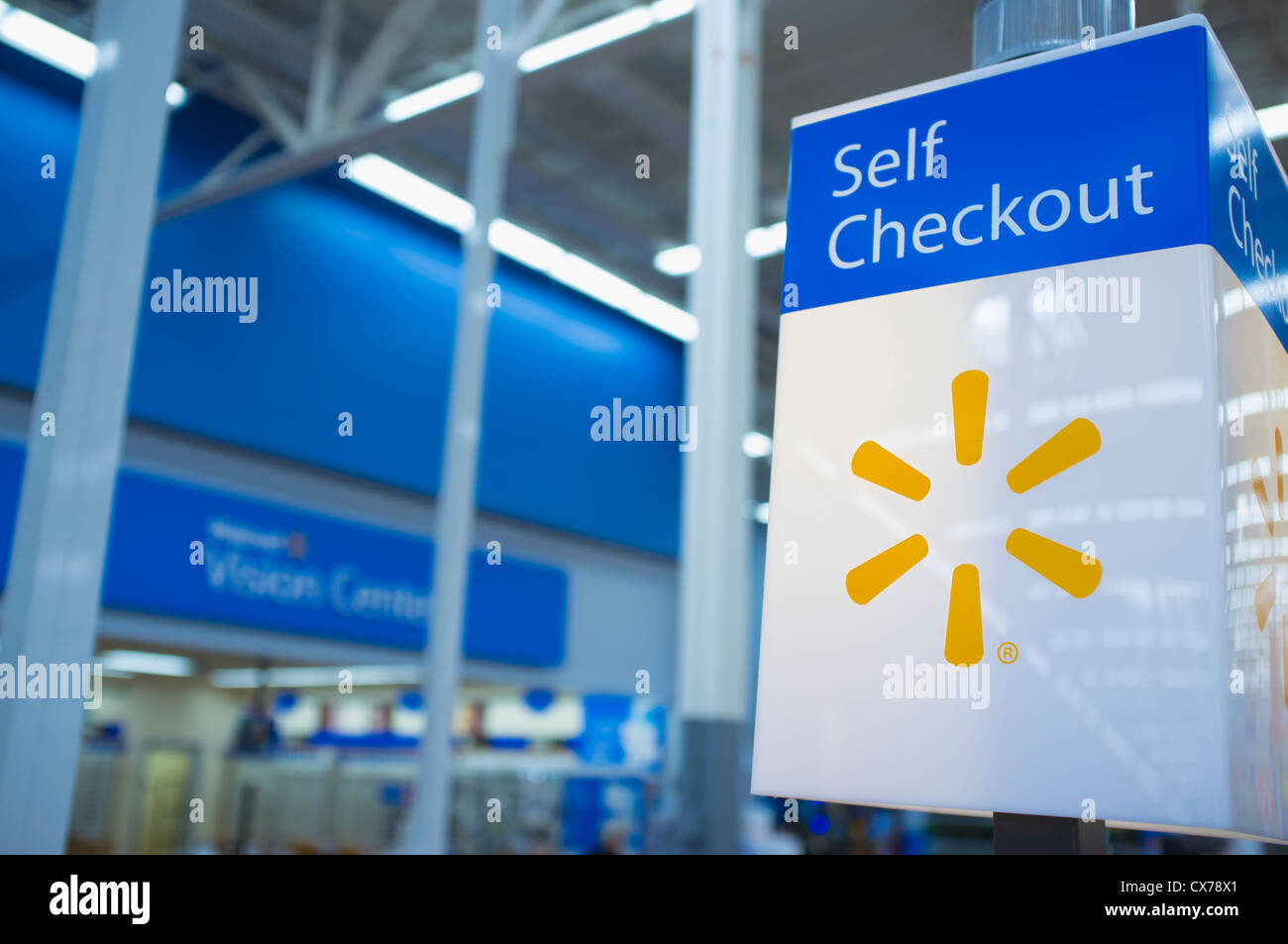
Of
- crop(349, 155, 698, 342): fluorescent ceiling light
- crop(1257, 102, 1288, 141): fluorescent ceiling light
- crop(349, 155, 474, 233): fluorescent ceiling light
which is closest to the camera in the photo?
crop(1257, 102, 1288, 141): fluorescent ceiling light

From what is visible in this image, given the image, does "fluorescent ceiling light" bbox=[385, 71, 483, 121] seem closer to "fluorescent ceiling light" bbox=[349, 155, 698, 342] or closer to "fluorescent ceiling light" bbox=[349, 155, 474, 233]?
"fluorescent ceiling light" bbox=[349, 155, 698, 342]

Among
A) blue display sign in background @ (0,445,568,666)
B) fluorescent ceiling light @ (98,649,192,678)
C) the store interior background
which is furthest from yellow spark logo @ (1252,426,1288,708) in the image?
fluorescent ceiling light @ (98,649,192,678)

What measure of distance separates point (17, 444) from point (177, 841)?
21.0 ft

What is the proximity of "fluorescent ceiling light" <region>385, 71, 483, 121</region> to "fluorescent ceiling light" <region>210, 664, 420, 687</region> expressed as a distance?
20.4 feet

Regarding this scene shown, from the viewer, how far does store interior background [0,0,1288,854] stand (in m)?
8.27

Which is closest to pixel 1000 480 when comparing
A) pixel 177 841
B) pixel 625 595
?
pixel 625 595

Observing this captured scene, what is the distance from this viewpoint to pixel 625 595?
12.6m

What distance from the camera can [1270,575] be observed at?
1.10 metres

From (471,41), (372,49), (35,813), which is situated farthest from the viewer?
(471,41)

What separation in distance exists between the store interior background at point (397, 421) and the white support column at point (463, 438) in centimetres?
102

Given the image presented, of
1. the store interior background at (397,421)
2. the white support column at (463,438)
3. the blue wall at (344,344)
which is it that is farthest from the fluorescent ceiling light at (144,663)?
the white support column at (463,438)

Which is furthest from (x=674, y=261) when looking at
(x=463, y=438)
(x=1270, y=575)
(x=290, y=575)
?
(x=1270, y=575)

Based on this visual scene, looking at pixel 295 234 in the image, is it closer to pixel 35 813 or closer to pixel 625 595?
pixel 625 595

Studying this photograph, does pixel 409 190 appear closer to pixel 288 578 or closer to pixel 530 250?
pixel 530 250
